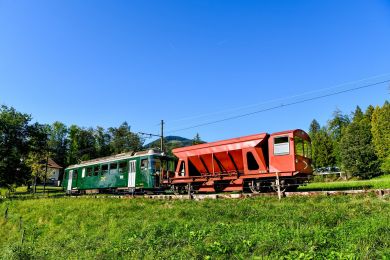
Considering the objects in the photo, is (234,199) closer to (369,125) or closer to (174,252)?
(174,252)

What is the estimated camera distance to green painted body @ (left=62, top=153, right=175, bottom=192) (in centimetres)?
2416

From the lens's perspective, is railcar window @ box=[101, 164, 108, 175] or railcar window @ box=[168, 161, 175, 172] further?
railcar window @ box=[101, 164, 108, 175]

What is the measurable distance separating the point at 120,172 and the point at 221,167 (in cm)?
1040

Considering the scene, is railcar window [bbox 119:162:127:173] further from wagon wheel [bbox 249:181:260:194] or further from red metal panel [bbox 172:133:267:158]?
wagon wheel [bbox 249:181:260:194]

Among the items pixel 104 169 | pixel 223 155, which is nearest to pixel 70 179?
pixel 104 169

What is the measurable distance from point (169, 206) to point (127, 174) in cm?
1178

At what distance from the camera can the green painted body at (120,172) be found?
24156mm

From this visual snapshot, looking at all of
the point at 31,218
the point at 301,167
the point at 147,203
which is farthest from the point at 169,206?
the point at 31,218

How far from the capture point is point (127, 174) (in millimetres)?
25938

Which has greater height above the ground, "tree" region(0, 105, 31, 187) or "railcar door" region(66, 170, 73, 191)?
"tree" region(0, 105, 31, 187)

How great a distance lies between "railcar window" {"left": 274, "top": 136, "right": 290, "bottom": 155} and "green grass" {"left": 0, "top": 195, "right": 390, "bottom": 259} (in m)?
3.91

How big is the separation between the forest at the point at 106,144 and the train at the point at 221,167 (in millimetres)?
18938

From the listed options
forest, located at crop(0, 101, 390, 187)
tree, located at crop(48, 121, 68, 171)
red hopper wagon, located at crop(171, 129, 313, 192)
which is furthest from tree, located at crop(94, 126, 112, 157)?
red hopper wagon, located at crop(171, 129, 313, 192)

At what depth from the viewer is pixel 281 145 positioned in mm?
17266
